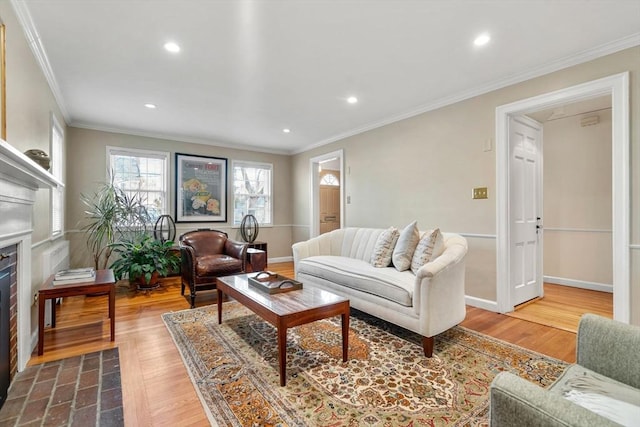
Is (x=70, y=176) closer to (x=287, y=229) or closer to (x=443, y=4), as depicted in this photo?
(x=287, y=229)

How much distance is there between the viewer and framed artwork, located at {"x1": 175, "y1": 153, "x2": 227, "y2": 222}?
5.37 meters

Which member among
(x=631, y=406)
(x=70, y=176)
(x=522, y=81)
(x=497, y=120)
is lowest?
(x=631, y=406)

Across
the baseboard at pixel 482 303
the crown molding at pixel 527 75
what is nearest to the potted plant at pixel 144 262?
the crown molding at pixel 527 75

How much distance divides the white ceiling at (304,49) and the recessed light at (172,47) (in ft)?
0.17

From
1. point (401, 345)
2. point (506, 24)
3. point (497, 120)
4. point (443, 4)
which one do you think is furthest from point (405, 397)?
point (497, 120)

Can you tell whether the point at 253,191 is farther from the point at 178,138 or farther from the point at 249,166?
the point at 178,138

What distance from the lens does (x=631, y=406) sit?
0.98m

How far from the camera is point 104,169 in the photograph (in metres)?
4.75

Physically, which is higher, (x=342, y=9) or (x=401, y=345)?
(x=342, y=9)

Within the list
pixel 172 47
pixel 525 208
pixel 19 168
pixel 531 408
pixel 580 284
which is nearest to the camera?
pixel 531 408

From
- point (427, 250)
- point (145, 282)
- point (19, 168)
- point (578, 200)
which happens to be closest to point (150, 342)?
point (19, 168)

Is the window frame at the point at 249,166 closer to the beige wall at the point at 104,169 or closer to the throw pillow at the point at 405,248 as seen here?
the beige wall at the point at 104,169

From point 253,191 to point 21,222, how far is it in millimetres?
4298

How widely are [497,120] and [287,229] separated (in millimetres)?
4629
